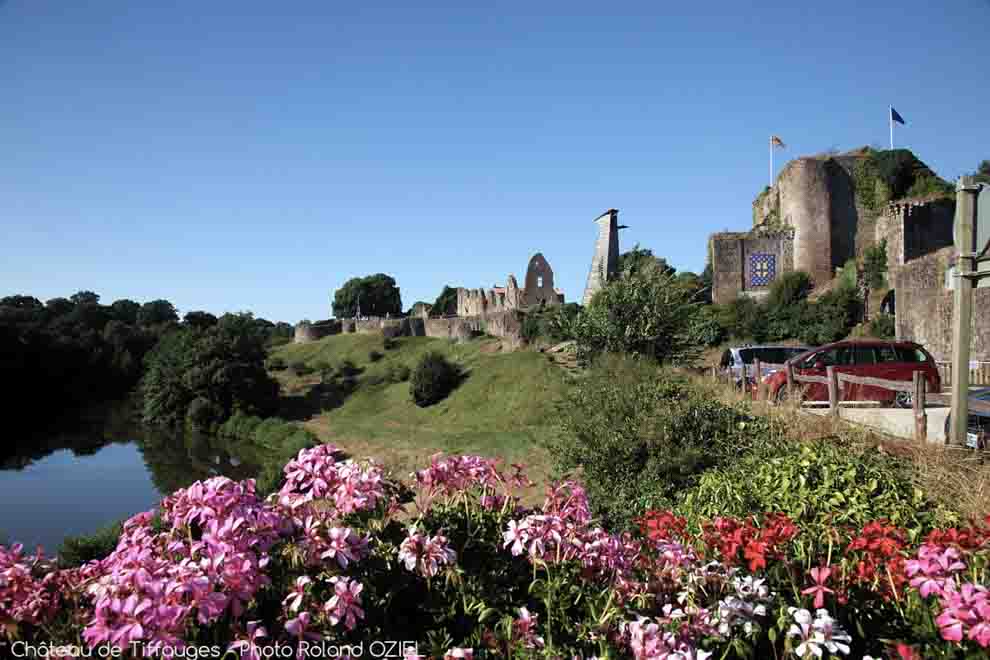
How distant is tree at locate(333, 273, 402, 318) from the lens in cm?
9362

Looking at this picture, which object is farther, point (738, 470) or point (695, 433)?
point (695, 433)

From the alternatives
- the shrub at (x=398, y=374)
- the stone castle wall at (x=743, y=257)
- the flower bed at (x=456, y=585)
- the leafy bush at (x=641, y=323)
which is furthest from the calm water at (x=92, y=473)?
the stone castle wall at (x=743, y=257)

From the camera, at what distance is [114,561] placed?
2.44 meters

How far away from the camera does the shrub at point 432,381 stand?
36281 millimetres

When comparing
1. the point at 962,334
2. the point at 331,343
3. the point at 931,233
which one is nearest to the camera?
the point at 962,334

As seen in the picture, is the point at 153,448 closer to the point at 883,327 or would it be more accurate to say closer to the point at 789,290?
the point at 789,290

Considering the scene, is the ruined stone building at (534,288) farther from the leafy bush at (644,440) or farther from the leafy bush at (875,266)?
the leafy bush at (644,440)

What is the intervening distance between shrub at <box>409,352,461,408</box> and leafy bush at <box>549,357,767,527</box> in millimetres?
25998

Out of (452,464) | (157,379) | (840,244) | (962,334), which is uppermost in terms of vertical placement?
(840,244)

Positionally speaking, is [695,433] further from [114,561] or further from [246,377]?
[246,377]

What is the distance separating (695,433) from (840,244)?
109 ft

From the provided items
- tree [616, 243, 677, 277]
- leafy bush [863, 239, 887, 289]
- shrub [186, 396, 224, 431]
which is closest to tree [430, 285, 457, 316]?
shrub [186, 396, 224, 431]

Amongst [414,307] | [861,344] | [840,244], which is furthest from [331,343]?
[861,344]

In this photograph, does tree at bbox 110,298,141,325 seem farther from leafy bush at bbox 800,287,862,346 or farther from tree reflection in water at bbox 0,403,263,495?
leafy bush at bbox 800,287,862,346
